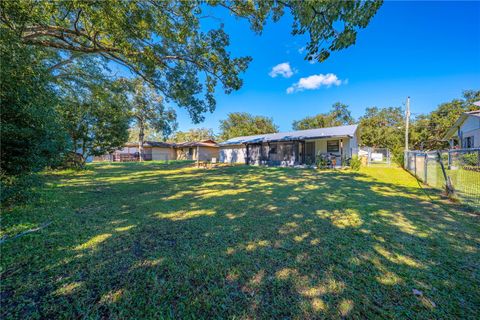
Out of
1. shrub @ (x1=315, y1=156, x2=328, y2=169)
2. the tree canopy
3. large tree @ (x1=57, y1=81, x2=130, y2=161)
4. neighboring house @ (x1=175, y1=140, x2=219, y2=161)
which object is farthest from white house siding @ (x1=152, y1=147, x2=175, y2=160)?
the tree canopy

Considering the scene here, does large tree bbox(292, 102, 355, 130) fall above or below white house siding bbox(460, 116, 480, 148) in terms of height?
above

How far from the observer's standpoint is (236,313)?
63.5 inches

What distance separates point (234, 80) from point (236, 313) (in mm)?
6433

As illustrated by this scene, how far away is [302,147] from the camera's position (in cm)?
1584

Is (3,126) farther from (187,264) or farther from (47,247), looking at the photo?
(187,264)

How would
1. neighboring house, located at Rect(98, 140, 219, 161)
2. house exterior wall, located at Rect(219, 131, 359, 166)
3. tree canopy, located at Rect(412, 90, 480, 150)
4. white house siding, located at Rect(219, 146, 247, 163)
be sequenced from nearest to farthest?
house exterior wall, located at Rect(219, 131, 359, 166), white house siding, located at Rect(219, 146, 247, 163), tree canopy, located at Rect(412, 90, 480, 150), neighboring house, located at Rect(98, 140, 219, 161)

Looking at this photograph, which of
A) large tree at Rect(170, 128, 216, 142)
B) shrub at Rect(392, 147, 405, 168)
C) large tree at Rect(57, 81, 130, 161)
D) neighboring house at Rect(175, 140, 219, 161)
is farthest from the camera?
large tree at Rect(170, 128, 216, 142)

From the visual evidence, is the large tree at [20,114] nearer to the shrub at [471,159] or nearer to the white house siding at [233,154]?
the shrub at [471,159]

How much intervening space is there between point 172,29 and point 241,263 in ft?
21.9

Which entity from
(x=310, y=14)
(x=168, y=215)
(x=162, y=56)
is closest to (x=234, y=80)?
(x=162, y=56)

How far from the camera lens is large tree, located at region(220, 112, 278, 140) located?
34.5m

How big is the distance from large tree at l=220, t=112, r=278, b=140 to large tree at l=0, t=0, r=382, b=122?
89.1ft

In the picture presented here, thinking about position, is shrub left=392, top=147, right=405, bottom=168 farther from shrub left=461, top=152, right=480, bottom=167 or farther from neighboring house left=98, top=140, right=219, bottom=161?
neighboring house left=98, top=140, right=219, bottom=161

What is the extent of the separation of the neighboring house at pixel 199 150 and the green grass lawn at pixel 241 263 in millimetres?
22560
